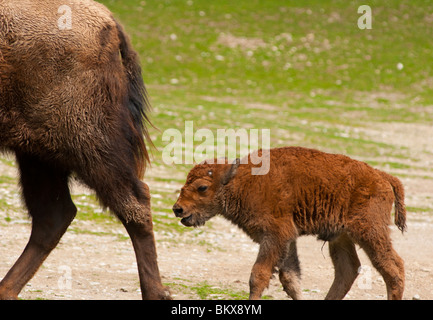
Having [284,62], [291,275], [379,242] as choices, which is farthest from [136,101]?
[284,62]

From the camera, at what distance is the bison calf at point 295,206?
600 centimetres

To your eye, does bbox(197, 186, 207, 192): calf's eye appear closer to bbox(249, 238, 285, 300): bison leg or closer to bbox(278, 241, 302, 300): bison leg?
bbox(249, 238, 285, 300): bison leg

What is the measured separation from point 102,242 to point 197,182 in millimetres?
3010

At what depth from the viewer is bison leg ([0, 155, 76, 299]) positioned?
6.36 meters

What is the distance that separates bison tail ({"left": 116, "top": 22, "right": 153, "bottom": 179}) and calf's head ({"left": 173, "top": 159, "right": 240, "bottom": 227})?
16.9 inches

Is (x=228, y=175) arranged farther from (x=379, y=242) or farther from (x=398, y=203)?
(x=398, y=203)

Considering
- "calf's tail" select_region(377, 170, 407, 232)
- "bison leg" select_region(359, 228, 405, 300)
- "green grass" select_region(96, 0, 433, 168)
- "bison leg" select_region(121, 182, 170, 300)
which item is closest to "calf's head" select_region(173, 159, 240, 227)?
"bison leg" select_region(121, 182, 170, 300)

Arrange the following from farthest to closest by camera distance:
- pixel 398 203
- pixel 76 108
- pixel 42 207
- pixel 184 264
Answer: pixel 184 264 < pixel 42 207 < pixel 398 203 < pixel 76 108

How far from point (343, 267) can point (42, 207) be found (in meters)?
2.84

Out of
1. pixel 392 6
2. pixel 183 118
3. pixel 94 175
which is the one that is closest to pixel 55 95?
pixel 94 175

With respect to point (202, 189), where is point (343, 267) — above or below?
below

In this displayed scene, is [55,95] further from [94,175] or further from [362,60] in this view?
[362,60]

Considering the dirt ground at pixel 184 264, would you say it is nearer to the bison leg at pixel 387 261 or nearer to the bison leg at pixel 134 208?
the bison leg at pixel 134 208

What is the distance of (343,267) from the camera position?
658 cm
